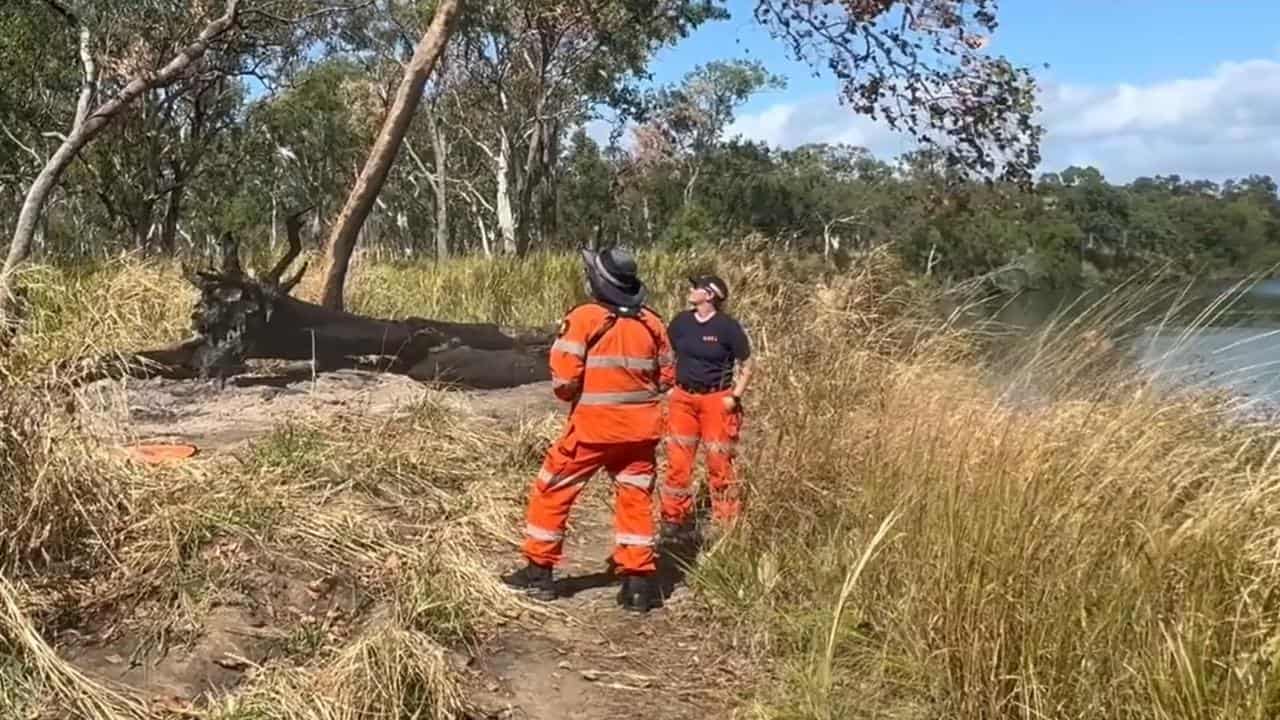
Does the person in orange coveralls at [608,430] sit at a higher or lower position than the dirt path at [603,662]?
higher

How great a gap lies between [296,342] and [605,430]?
15.4ft

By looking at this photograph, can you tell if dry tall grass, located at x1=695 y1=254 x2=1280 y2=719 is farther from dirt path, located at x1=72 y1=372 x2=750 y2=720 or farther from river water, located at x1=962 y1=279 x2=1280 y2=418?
dirt path, located at x1=72 y1=372 x2=750 y2=720

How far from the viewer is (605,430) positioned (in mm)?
5465

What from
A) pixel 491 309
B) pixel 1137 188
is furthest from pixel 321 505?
pixel 491 309

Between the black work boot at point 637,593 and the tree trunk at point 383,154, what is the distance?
7.00 meters

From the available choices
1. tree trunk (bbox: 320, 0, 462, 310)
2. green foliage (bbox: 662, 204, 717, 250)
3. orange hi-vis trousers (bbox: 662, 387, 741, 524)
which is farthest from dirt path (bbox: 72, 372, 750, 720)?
green foliage (bbox: 662, 204, 717, 250)

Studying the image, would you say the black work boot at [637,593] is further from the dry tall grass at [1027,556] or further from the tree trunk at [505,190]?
the tree trunk at [505,190]

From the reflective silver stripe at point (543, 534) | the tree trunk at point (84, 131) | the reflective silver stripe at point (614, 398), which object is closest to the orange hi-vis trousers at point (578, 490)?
the reflective silver stripe at point (543, 534)

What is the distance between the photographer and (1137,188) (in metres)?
8.37

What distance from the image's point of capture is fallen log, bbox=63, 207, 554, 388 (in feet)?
29.6

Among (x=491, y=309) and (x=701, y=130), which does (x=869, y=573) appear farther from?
(x=701, y=130)

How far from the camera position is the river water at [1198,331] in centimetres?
502

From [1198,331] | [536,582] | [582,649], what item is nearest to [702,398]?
[536,582]

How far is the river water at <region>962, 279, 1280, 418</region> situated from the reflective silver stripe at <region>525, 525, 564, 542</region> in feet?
6.98
